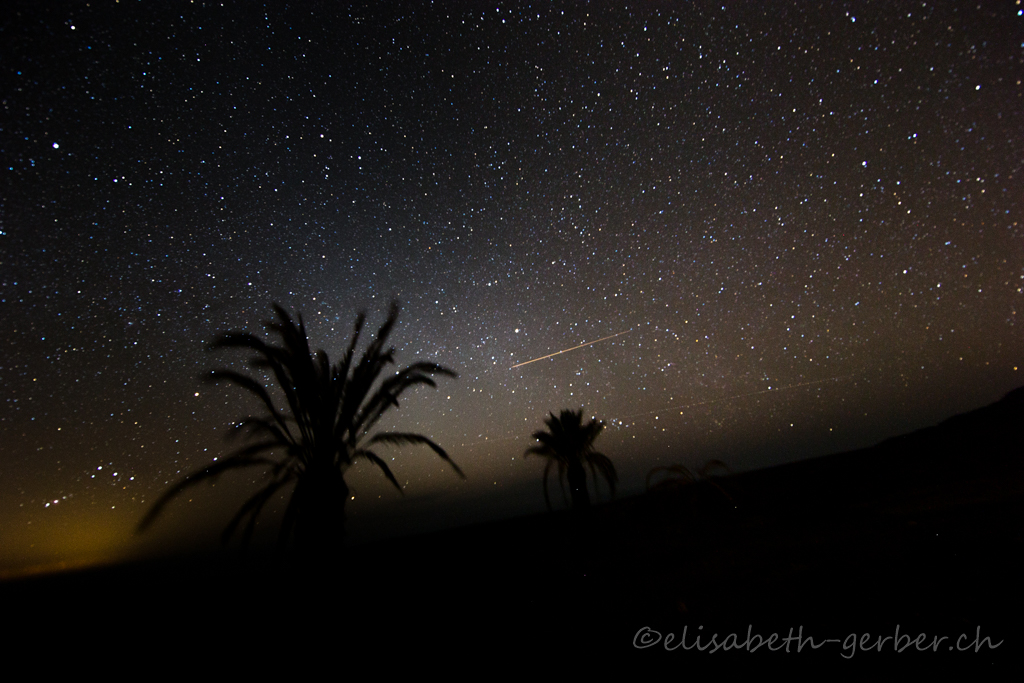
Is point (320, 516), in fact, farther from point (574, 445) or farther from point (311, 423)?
point (574, 445)

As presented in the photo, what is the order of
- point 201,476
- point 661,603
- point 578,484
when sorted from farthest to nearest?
point 578,484, point 201,476, point 661,603

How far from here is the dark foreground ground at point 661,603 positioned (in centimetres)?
281

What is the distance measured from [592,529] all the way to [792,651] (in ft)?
25.0

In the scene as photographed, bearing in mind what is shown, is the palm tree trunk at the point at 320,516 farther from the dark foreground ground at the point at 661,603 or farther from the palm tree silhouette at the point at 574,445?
the palm tree silhouette at the point at 574,445

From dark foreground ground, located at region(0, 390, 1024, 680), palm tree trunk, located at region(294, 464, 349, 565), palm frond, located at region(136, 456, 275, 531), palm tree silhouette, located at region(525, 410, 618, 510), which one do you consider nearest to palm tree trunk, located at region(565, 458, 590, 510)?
palm tree silhouette, located at region(525, 410, 618, 510)

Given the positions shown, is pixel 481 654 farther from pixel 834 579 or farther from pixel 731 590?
pixel 834 579

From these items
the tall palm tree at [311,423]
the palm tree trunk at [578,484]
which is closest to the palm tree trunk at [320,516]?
the tall palm tree at [311,423]

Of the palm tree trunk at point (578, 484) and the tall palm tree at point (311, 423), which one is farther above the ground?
the tall palm tree at point (311, 423)

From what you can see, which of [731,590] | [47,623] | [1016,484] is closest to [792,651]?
[731,590]

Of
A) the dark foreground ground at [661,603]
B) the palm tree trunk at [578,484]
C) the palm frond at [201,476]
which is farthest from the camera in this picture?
the palm tree trunk at [578,484]

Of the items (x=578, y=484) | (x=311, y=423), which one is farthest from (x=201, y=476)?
(x=578, y=484)

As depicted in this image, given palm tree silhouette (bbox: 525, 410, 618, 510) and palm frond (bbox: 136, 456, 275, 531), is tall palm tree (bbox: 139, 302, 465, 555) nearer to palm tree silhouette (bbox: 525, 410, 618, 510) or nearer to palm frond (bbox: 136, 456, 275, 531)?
palm frond (bbox: 136, 456, 275, 531)

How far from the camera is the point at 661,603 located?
160 inches

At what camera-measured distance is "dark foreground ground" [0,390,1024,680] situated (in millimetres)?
2809
